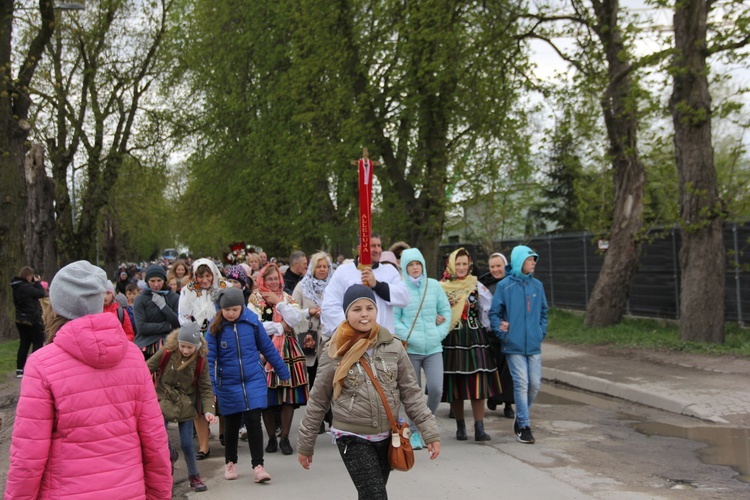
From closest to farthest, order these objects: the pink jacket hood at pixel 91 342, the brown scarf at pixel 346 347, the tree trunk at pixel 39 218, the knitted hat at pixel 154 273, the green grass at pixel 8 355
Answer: the pink jacket hood at pixel 91 342
the brown scarf at pixel 346 347
the knitted hat at pixel 154 273
the green grass at pixel 8 355
the tree trunk at pixel 39 218

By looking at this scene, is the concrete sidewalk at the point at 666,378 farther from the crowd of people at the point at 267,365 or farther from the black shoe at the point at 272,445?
the black shoe at the point at 272,445

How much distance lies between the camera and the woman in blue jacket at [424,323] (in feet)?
26.5

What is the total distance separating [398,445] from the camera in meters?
4.75

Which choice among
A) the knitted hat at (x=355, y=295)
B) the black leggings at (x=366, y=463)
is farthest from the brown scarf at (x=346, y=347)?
the black leggings at (x=366, y=463)

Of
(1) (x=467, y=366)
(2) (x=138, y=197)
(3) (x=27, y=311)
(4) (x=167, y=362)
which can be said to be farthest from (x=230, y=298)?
(2) (x=138, y=197)

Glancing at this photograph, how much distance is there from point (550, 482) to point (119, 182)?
29788 millimetres

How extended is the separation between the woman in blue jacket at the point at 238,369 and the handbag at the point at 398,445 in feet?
8.00

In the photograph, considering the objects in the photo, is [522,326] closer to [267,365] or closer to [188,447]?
[267,365]

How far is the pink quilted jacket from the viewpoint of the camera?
3426 millimetres

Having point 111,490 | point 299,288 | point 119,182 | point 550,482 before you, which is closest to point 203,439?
point 299,288

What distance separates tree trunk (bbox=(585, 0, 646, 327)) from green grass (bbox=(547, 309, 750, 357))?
474mm

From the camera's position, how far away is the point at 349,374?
A: 4.87m

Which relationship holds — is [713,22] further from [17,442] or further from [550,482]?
[17,442]

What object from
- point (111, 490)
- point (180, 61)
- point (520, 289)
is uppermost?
point (180, 61)
